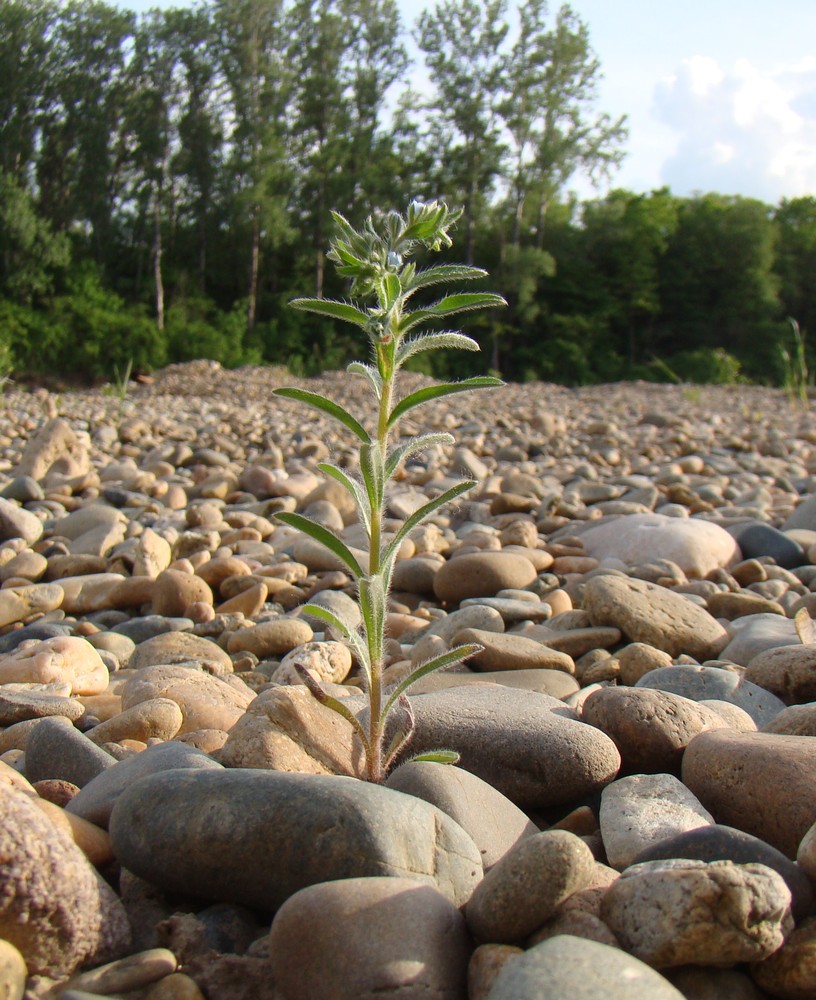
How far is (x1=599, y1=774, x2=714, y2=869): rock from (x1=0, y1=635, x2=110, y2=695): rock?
1.84 meters

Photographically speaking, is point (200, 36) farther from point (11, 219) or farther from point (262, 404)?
point (262, 404)

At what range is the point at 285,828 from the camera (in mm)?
1499

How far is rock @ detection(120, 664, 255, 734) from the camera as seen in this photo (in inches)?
97.5

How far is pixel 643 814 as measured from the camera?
1883 mm

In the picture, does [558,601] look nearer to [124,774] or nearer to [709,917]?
[124,774]

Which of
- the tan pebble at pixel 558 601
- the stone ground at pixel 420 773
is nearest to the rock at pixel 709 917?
the stone ground at pixel 420 773

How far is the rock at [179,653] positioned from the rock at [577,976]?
2.10m

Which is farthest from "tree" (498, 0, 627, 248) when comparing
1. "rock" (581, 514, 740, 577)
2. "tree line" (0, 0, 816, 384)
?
"rock" (581, 514, 740, 577)

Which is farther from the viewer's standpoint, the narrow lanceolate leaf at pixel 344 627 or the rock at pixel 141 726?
the rock at pixel 141 726

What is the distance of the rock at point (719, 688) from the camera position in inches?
104

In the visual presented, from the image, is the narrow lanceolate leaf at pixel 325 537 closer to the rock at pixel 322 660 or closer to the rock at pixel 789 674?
the rock at pixel 322 660

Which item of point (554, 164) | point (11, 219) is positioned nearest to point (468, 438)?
point (11, 219)

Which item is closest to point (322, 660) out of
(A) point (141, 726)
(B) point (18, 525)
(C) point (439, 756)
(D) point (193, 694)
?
(D) point (193, 694)

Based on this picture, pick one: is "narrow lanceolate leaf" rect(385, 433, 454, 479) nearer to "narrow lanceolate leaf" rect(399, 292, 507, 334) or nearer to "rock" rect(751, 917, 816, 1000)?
"narrow lanceolate leaf" rect(399, 292, 507, 334)
